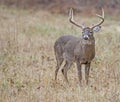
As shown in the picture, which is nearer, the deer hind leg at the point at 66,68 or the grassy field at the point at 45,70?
the grassy field at the point at 45,70

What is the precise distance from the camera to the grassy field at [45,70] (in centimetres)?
903

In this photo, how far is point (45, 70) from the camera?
12.0 m

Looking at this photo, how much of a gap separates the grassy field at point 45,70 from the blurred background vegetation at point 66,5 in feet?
29.9

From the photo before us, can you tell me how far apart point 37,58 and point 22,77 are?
2.47m

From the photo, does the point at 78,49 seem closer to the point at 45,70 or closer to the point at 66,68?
the point at 66,68

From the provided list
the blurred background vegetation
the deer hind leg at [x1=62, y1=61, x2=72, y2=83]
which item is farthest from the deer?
the blurred background vegetation

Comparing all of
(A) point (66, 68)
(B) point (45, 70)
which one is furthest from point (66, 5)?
(A) point (66, 68)

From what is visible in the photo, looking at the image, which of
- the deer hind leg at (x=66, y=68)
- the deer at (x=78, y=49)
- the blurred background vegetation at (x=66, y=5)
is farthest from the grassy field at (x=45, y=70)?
the blurred background vegetation at (x=66, y=5)

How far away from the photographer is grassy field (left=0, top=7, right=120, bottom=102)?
9.03m

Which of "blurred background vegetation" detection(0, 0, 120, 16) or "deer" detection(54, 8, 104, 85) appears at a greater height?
"blurred background vegetation" detection(0, 0, 120, 16)

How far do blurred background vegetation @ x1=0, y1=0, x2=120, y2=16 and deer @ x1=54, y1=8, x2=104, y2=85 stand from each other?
635 inches

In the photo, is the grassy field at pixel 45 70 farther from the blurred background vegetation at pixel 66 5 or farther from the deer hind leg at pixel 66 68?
the blurred background vegetation at pixel 66 5

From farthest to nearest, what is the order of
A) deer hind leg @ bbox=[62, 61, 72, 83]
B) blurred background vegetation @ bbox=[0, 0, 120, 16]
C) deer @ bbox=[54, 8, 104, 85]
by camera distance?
blurred background vegetation @ bbox=[0, 0, 120, 16] < deer hind leg @ bbox=[62, 61, 72, 83] < deer @ bbox=[54, 8, 104, 85]

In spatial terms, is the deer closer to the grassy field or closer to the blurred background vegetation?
the grassy field
